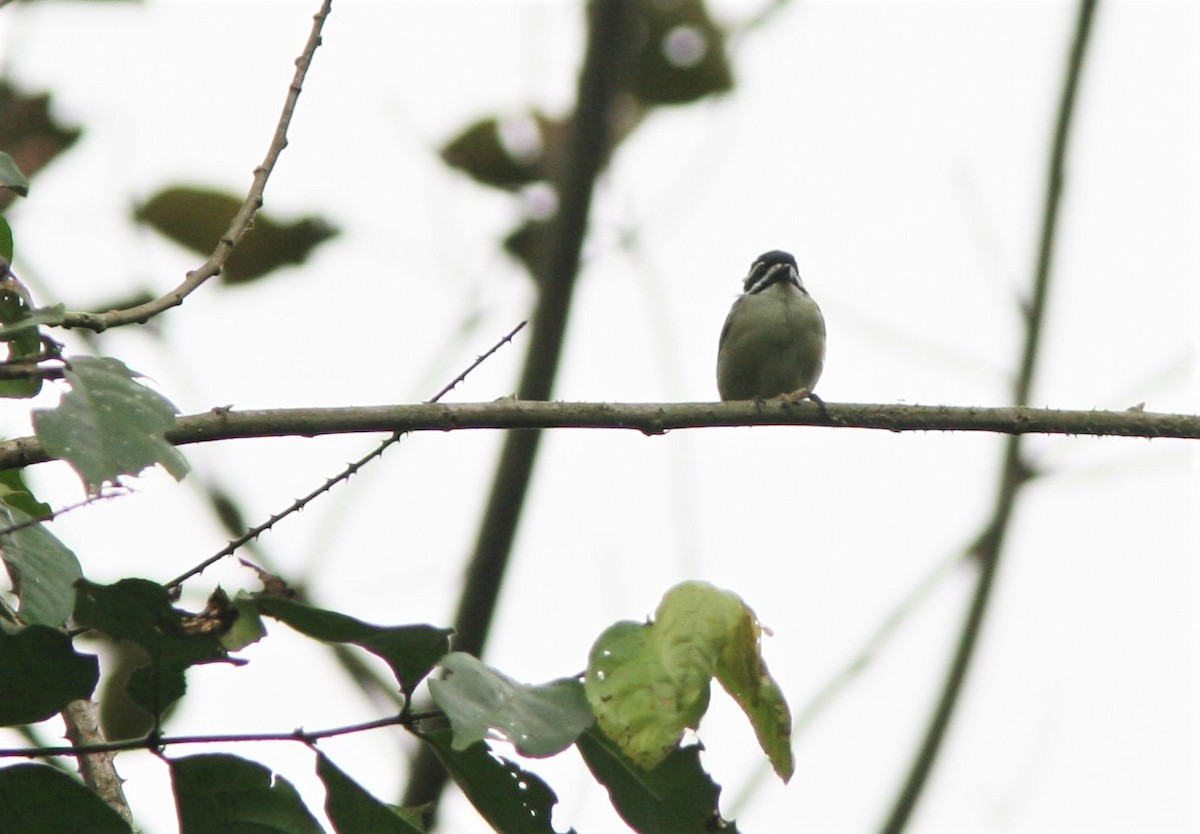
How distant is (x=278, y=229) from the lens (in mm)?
4832

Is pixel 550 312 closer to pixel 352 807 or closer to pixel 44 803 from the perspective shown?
pixel 352 807

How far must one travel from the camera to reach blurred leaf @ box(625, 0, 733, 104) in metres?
5.18

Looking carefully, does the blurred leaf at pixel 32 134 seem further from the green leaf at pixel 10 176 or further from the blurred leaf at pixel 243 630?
the blurred leaf at pixel 243 630

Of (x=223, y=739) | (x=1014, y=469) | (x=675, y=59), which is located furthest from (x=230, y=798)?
(x=1014, y=469)

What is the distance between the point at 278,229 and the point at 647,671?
3.44 meters

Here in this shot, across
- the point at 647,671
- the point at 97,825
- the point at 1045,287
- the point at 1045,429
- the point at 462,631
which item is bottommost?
the point at 97,825

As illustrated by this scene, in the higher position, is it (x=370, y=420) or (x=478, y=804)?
(x=370, y=420)

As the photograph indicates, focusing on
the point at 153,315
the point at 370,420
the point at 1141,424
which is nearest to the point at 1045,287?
the point at 1141,424

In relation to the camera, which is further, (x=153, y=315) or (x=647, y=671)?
(x=153, y=315)

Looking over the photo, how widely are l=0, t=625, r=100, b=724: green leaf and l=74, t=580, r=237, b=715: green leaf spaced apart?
6 cm

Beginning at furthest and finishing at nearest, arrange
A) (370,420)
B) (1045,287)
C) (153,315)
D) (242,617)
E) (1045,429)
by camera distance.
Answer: (1045,287) → (1045,429) → (370,420) → (153,315) → (242,617)

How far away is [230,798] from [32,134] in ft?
11.8

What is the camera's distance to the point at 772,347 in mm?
6824

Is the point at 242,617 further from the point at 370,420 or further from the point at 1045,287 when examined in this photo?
the point at 1045,287
